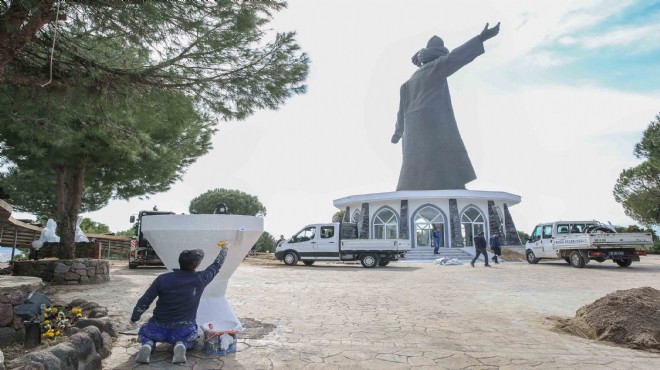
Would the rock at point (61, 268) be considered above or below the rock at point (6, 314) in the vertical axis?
above

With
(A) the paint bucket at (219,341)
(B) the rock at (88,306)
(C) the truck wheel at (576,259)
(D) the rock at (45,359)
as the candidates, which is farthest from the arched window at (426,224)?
(D) the rock at (45,359)

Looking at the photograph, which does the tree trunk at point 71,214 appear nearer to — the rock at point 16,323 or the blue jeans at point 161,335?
the rock at point 16,323

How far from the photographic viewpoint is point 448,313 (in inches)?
234

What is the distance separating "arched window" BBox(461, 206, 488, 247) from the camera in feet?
82.5

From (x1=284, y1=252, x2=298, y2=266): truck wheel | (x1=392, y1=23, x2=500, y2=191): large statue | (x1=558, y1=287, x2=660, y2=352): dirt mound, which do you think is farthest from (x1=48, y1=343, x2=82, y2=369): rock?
(x1=392, y1=23, x2=500, y2=191): large statue

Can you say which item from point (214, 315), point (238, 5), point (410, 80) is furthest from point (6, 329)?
point (410, 80)

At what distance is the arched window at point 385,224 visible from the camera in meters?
26.0

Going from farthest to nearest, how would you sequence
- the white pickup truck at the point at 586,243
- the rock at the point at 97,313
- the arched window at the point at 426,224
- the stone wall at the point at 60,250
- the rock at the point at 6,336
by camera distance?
the arched window at the point at 426,224 < the white pickup truck at the point at 586,243 < the stone wall at the point at 60,250 < the rock at the point at 97,313 < the rock at the point at 6,336

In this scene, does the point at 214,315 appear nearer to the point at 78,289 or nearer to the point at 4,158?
the point at 78,289

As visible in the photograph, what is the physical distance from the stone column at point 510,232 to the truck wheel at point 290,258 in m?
14.7

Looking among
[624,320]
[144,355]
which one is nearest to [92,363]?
[144,355]

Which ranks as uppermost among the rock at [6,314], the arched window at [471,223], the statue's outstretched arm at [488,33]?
the statue's outstretched arm at [488,33]

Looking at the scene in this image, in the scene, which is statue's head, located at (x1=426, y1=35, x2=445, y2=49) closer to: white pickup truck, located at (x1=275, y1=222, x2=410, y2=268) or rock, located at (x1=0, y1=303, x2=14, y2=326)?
white pickup truck, located at (x1=275, y1=222, x2=410, y2=268)

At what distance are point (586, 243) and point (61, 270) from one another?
15812 millimetres
